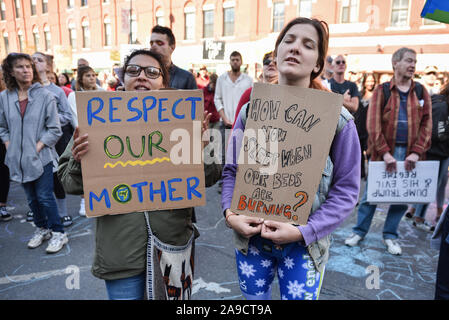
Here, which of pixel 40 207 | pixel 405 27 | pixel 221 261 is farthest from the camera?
pixel 405 27

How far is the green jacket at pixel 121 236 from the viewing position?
5.04ft

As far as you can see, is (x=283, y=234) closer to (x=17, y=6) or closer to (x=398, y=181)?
(x=398, y=181)

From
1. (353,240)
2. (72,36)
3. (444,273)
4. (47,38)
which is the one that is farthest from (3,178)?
(47,38)

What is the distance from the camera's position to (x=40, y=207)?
11.1 feet

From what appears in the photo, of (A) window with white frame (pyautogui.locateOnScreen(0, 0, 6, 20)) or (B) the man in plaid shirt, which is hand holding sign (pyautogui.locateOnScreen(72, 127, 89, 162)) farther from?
(A) window with white frame (pyautogui.locateOnScreen(0, 0, 6, 20))

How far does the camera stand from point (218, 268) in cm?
300

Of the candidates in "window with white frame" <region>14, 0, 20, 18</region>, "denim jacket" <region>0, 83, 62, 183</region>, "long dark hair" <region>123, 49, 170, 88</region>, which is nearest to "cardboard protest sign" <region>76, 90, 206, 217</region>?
"long dark hair" <region>123, 49, 170, 88</region>

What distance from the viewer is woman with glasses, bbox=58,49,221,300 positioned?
1.54 metres

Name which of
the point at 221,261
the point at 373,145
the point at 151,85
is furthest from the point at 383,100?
the point at 151,85

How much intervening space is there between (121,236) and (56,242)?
2229 mm

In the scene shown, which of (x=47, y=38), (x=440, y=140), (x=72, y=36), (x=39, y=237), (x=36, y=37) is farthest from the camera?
(x=36, y=37)

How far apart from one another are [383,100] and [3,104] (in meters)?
3.85
